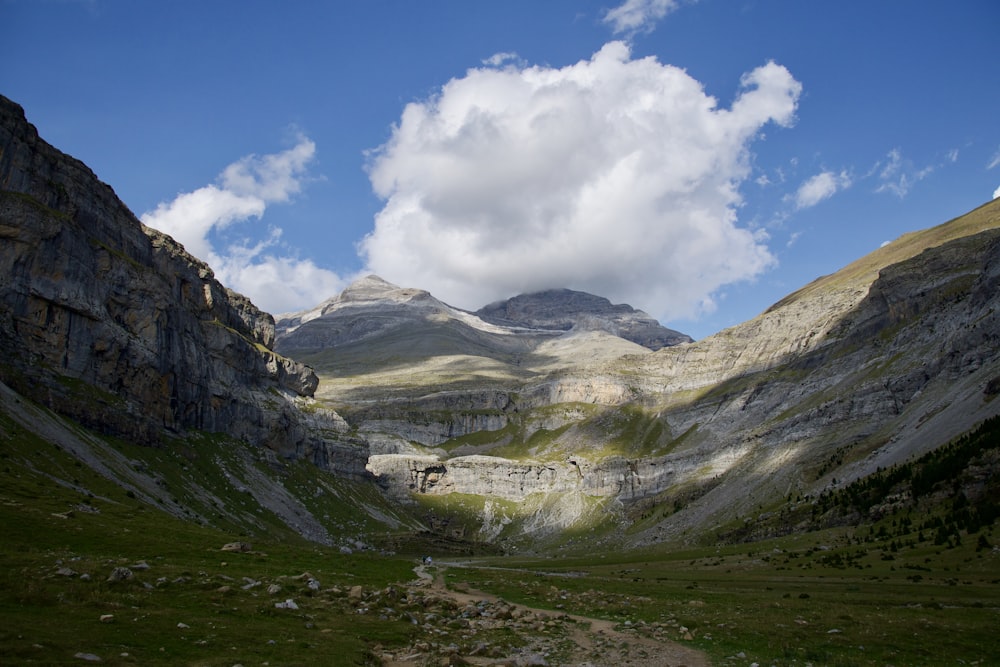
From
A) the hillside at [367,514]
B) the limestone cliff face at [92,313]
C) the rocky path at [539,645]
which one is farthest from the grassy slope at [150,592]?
the limestone cliff face at [92,313]

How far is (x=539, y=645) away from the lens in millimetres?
28828

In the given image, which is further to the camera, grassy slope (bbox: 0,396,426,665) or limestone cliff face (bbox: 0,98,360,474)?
limestone cliff face (bbox: 0,98,360,474)

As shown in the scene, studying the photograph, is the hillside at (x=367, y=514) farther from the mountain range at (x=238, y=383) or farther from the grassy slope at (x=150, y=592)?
the mountain range at (x=238, y=383)

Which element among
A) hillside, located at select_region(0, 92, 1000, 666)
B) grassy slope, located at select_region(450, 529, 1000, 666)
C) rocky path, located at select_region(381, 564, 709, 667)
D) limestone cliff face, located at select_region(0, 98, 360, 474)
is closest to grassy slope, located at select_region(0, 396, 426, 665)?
hillside, located at select_region(0, 92, 1000, 666)

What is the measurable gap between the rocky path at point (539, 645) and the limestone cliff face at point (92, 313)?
86753 mm

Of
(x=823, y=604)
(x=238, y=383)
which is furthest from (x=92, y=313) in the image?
(x=823, y=604)

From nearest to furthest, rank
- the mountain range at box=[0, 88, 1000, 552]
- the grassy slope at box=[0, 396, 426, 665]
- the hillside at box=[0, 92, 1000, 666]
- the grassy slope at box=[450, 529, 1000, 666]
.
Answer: the grassy slope at box=[0, 396, 426, 665] → the hillside at box=[0, 92, 1000, 666] → the grassy slope at box=[450, 529, 1000, 666] → the mountain range at box=[0, 88, 1000, 552]

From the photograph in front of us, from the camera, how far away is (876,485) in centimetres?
9938

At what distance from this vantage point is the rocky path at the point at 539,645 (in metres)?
24.5

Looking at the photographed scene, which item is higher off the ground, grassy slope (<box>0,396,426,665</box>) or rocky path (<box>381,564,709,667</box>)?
grassy slope (<box>0,396,426,665</box>)

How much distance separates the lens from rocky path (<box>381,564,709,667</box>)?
24547 millimetres

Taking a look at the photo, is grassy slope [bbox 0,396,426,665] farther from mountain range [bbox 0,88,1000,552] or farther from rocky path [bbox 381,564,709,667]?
mountain range [bbox 0,88,1000,552]

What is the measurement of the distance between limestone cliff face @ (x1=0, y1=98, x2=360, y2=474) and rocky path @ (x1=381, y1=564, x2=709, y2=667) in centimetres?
8675

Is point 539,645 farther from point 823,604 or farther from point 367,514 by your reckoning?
point 367,514
